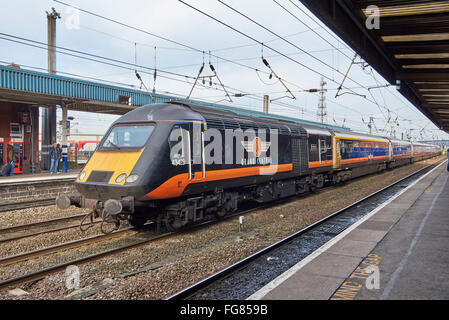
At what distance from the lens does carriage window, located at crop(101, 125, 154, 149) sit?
809 centimetres

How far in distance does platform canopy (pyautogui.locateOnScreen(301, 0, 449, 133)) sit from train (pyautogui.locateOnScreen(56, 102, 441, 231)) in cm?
393

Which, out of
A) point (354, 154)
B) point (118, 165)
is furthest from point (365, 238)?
point (354, 154)

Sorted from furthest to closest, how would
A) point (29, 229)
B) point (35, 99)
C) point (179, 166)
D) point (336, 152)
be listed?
point (35, 99)
point (336, 152)
point (29, 229)
point (179, 166)

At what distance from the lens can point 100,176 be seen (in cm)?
795

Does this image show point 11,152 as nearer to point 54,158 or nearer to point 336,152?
point 54,158

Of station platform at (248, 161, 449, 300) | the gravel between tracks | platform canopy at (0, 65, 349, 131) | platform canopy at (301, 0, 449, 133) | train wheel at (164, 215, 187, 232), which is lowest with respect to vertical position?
the gravel between tracks

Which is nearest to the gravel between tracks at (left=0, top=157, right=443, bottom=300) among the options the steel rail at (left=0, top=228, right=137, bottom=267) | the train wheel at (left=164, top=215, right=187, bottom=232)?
the train wheel at (left=164, top=215, right=187, bottom=232)

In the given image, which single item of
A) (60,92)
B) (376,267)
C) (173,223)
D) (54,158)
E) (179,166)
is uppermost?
(60,92)

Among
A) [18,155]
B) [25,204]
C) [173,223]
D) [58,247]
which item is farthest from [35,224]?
[18,155]

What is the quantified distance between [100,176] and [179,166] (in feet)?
6.20

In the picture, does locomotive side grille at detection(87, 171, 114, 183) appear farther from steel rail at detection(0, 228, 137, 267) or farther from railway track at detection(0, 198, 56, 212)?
railway track at detection(0, 198, 56, 212)

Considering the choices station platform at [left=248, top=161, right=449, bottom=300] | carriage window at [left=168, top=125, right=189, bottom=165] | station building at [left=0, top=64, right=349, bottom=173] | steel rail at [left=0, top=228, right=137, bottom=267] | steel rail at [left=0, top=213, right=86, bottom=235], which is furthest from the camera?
station building at [left=0, top=64, right=349, bottom=173]

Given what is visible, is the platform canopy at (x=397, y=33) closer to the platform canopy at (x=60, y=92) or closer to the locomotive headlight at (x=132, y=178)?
the locomotive headlight at (x=132, y=178)

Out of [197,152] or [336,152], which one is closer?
[197,152]
